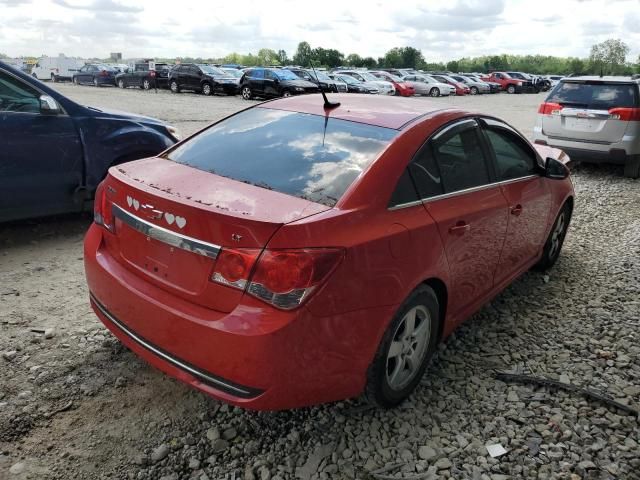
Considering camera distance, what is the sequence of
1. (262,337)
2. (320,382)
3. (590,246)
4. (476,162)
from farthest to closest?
(590,246)
(476,162)
(320,382)
(262,337)

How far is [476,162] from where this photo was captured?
3.35 metres

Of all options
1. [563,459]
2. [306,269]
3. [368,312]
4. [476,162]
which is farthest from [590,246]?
[306,269]

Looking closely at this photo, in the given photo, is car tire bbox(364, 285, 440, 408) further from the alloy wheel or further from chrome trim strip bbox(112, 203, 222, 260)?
chrome trim strip bbox(112, 203, 222, 260)

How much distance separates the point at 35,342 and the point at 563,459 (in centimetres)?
300

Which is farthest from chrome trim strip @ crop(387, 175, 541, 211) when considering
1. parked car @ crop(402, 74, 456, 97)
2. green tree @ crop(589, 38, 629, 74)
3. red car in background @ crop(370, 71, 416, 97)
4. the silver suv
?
green tree @ crop(589, 38, 629, 74)

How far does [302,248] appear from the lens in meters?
2.14

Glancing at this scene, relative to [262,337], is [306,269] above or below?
above

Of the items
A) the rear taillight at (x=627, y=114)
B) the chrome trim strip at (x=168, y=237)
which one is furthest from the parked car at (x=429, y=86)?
the chrome trim strip at (x=168, y=237)

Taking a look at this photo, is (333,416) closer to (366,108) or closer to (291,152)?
(291,152)

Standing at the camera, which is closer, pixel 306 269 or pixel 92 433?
pixel 306 269

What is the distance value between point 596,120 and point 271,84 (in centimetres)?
1828

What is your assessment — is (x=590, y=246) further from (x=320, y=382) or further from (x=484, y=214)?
(x=320, y=382)

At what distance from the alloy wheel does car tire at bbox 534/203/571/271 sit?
7.32 ft

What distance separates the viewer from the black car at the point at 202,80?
91.7 feet
